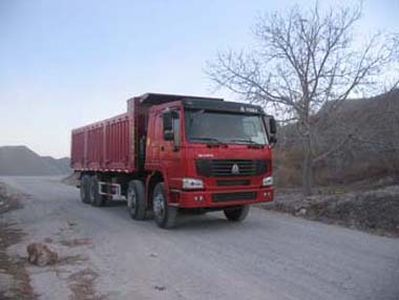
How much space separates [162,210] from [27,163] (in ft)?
274

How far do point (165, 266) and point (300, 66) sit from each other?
11208mm

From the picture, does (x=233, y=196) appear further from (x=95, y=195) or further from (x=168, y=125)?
(x=95, y=195)

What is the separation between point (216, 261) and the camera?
31.1 feet

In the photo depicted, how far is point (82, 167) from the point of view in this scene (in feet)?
71.9

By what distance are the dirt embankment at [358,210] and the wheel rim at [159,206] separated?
4090 millimetres

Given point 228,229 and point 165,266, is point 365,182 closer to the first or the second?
point 228,229

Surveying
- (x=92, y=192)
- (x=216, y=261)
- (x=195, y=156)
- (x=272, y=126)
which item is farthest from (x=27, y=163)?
(x=216, y=261)

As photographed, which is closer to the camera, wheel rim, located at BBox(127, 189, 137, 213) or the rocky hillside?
wheel rim, located at BBox(127, 189, 137, 213)

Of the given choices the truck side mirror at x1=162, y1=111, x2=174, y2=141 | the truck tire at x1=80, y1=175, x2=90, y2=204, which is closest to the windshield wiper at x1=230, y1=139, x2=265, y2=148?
the truck side mirror at x1=162, y1=111, x2=174, y2=141

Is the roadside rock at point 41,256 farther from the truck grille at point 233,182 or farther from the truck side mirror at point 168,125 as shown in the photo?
the truck grille at point 233,182

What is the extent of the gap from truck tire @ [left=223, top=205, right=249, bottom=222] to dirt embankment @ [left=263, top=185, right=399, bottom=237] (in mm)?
1817

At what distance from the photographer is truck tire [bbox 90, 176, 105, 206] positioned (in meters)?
19.6

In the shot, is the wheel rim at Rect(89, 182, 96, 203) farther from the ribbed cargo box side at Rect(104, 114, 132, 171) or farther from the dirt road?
the dirt road

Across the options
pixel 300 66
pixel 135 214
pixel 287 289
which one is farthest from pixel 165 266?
pixel 300 66
